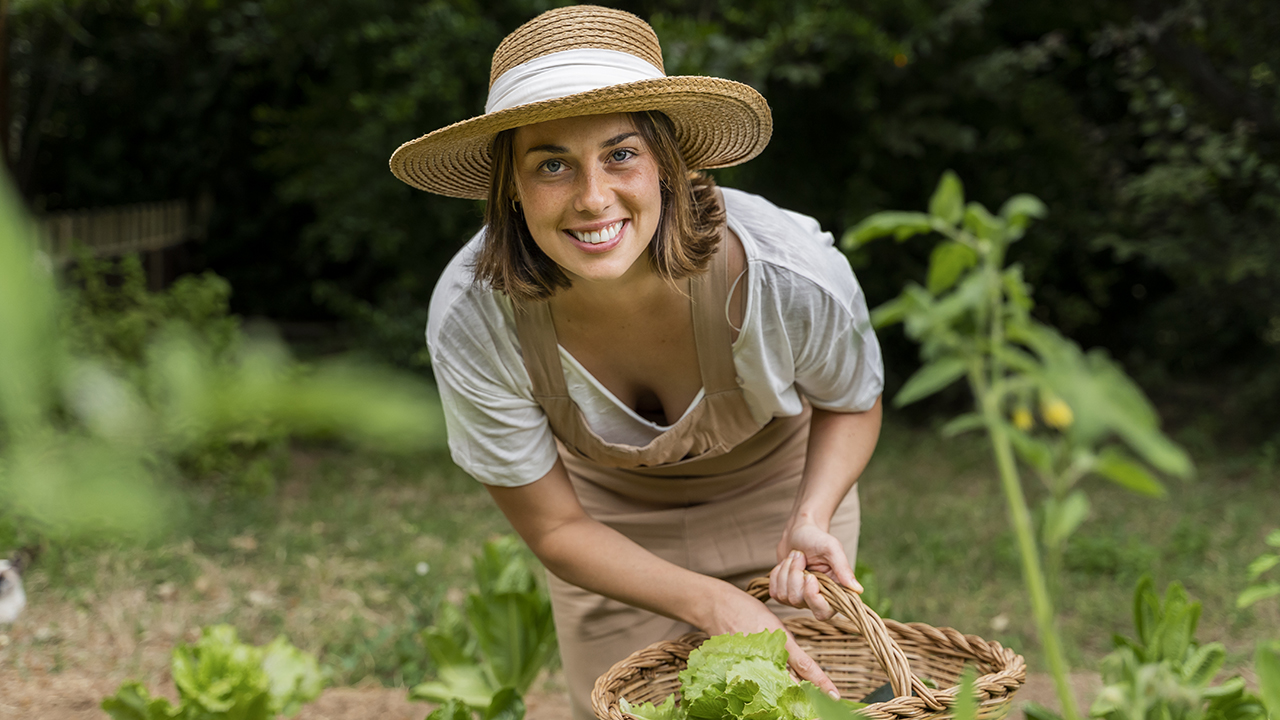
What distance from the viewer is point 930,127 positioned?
484cm

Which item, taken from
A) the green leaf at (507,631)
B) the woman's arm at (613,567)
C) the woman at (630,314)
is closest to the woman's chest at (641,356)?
the woman at (630,314)

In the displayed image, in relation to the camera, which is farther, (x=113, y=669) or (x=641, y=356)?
(x=113, y=669)

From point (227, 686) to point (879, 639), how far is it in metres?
1.27

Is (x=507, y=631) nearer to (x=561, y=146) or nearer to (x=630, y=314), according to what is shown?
(x=630, y=314)

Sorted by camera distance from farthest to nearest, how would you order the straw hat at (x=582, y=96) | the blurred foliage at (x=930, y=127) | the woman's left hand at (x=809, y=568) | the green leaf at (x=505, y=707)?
the blurred foliage at (x=930, y=127)
the green leaf at (x=505, y=707)
the woman's left hand at (x=809, y=568)
the straw hat at (x=582, y=96)

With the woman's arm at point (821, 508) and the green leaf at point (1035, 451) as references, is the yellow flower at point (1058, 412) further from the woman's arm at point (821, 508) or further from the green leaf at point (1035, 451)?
the woman's arm at point (821, 508)

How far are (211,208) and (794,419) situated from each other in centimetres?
676

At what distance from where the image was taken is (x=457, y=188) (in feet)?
6.48

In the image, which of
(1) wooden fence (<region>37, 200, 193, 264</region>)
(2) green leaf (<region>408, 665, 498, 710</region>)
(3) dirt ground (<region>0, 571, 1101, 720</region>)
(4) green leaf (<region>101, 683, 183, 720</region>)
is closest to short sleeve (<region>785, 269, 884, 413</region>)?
(2) green leaf (<region>408, 665, 498, 710</region>)

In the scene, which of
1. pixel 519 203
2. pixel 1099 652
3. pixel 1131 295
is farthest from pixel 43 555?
pixel 1131 295

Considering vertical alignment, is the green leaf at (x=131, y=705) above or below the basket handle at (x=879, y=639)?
below

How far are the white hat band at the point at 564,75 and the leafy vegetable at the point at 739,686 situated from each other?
84 cm

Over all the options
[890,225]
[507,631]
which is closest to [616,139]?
[890,225]

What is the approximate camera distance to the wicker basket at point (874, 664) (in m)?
1.47
